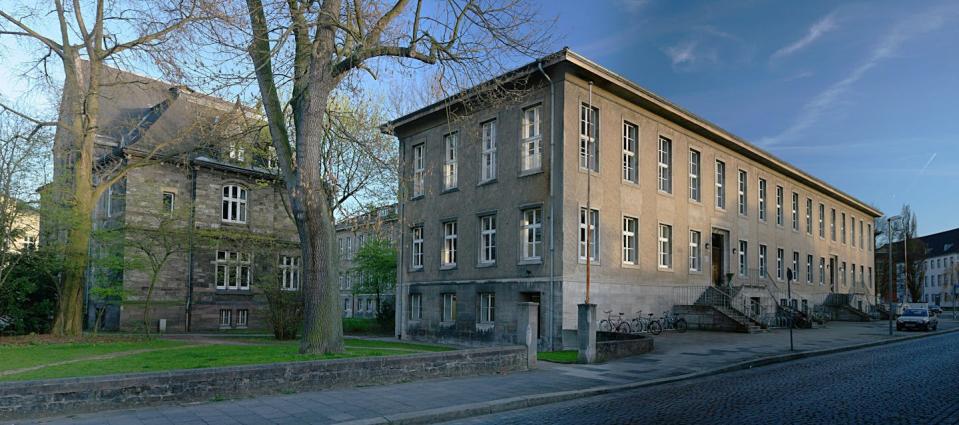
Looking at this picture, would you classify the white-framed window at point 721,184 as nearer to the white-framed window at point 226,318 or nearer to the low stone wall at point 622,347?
the low stone wall at point 622,347

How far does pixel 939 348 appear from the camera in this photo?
72.6 feet

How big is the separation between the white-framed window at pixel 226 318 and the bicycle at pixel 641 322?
25.1 metres

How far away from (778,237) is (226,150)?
29.8 m

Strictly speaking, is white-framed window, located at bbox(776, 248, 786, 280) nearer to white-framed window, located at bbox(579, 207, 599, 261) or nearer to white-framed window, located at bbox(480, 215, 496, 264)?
white-framed window, located at bbox(579, 207, 599, 261)

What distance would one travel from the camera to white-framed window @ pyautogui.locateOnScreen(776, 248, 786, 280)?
36.8 metres

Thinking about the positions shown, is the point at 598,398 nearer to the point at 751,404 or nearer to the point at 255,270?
the point at 751,404

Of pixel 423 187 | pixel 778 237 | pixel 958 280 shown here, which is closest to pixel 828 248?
pixel 778 237

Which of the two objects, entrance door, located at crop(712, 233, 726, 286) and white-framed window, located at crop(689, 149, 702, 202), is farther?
entrance door, located at crop(712, 233, 726, 286)

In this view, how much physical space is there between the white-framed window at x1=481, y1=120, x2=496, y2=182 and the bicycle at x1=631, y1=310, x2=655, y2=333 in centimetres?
777

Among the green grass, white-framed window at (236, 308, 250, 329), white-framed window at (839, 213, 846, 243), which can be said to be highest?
white-framed window at (839, 213, 846, 243)

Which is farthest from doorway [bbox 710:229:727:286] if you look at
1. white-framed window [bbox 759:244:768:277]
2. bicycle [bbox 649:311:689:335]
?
bicycle [bbox 649:311:689:335]

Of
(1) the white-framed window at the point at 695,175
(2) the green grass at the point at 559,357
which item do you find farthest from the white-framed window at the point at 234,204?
(2) the green grass at the point at 559,357

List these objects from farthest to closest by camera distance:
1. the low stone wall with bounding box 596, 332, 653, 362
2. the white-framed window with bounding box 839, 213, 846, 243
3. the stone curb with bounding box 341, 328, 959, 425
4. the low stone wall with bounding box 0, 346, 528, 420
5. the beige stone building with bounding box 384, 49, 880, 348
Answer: the white-framed window with bounding box 839, 213, 846, 243, the beige stone building with bounding box 384, 49, 880, 348, the low stone wall with bounding box 596, 332, 653, 362, the stone curb with bounding box 341, 328, 959, 425, the low stone wall with bounding box 0, 346, 528, 420

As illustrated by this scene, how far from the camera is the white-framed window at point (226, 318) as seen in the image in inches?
1506
